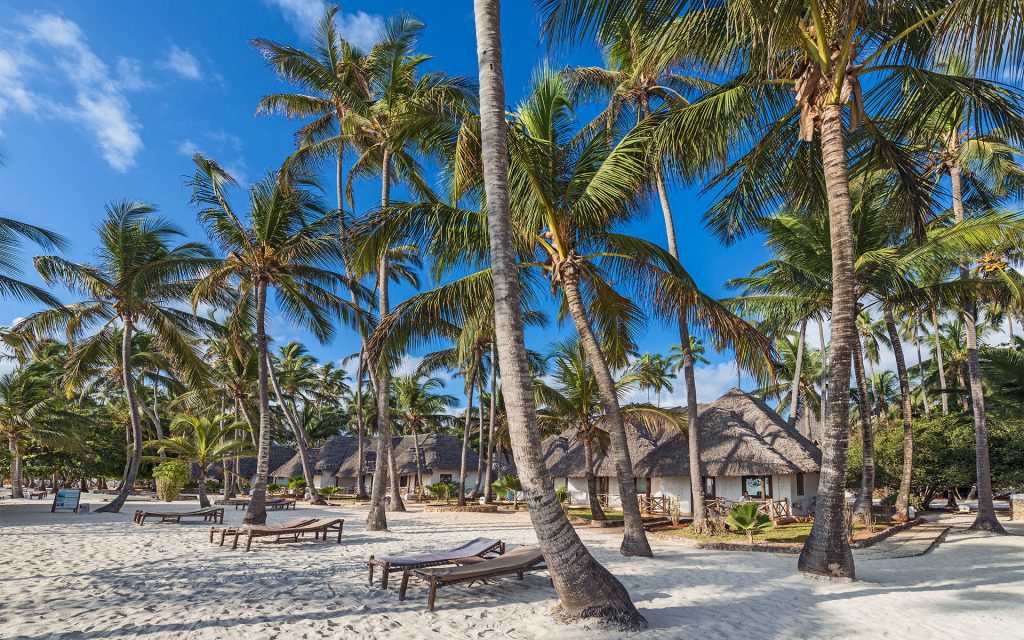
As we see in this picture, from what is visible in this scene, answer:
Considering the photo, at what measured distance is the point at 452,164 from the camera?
37.4 feet

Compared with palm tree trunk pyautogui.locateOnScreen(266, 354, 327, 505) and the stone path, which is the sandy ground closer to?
the stone path

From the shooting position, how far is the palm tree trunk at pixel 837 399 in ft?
25.3

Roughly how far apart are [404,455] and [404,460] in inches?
16.4

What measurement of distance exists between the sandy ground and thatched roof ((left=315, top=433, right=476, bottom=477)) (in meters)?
24.5

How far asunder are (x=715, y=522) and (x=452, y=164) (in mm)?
10838

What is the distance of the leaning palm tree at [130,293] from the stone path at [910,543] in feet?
58.1

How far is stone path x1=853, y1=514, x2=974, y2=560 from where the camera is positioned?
11.2 meters

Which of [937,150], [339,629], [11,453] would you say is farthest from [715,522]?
[11,453]

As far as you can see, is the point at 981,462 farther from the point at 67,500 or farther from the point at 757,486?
the point at 67,500

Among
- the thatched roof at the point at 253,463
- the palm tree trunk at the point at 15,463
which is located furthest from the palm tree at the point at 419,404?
the palm tree trunk at the point at 15,463

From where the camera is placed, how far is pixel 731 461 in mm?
19594

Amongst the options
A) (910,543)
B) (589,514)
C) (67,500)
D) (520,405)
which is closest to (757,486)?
(589,514)

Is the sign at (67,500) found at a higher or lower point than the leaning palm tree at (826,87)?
lower

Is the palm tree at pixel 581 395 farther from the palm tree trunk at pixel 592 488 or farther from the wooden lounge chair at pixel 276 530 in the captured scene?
the wooden lounge chair at pixel 276 530
